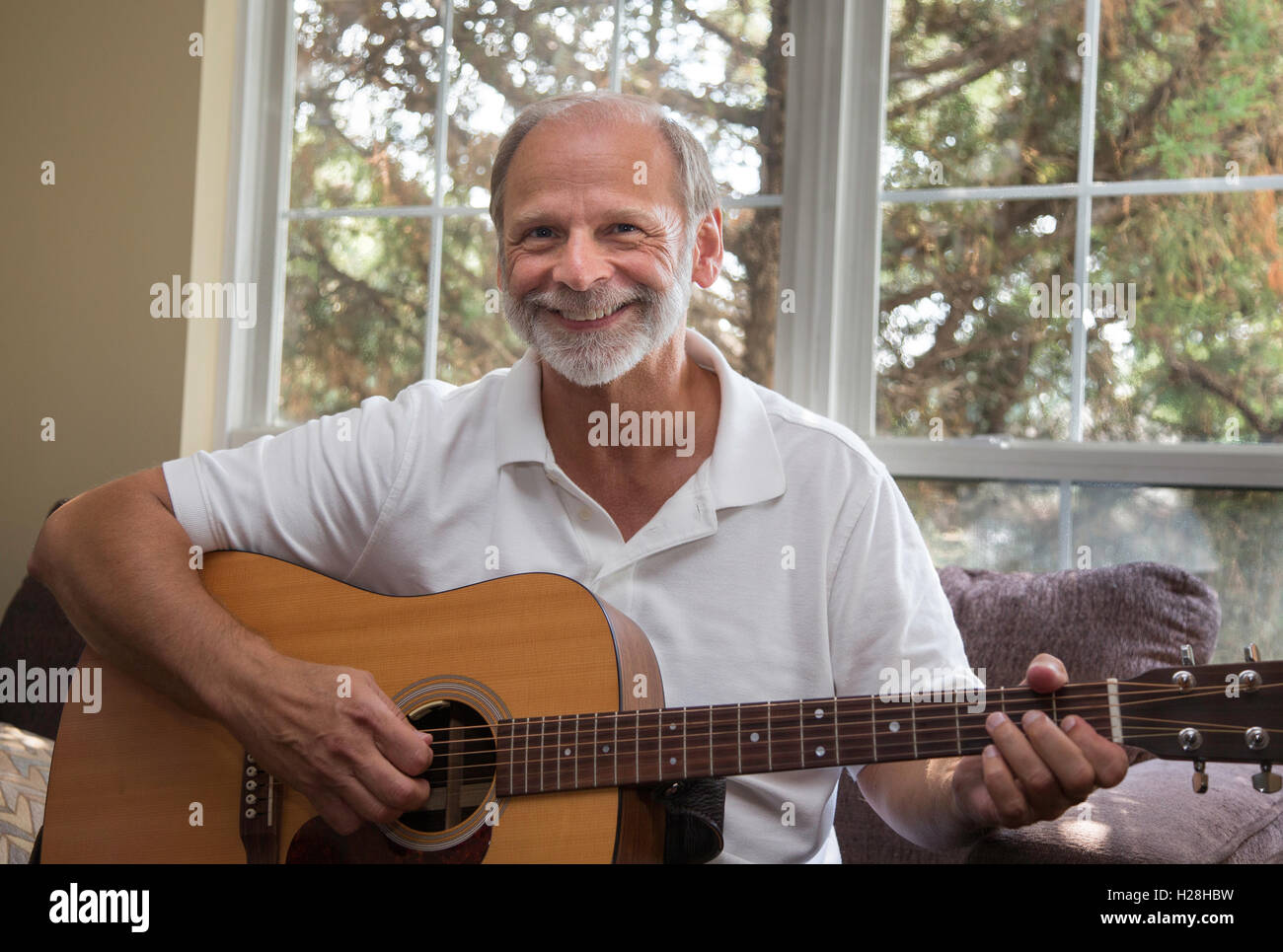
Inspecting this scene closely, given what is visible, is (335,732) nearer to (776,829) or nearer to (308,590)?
(308,590)

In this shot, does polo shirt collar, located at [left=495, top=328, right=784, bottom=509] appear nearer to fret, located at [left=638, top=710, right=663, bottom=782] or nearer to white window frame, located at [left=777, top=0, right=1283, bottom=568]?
fret, located at [left=638, top=710, right=663, bottom=782]

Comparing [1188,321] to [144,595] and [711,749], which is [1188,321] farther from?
[144,595]

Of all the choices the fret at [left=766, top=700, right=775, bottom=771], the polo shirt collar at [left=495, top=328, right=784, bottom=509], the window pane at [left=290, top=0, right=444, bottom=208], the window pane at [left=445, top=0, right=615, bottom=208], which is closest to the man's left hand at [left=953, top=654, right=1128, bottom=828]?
the fret at [left=766, top=700, right=775, bottom=771]

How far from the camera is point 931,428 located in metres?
2.25

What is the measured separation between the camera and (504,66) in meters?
2.63

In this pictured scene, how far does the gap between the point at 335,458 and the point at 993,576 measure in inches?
44.6

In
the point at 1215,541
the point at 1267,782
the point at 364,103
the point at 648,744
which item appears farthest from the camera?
the point at 364,103

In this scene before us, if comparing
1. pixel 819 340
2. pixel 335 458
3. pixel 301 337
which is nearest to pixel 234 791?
pixel 335 458

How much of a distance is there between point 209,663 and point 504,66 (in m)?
1.74

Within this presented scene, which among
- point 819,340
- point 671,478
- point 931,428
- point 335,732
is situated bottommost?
point 335,732

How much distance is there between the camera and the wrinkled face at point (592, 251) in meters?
1.53

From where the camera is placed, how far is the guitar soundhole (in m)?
1.27

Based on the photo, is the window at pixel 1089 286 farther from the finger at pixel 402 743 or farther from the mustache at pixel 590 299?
the finger at pixel 402 743

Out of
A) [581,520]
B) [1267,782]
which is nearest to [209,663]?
[581,520]
